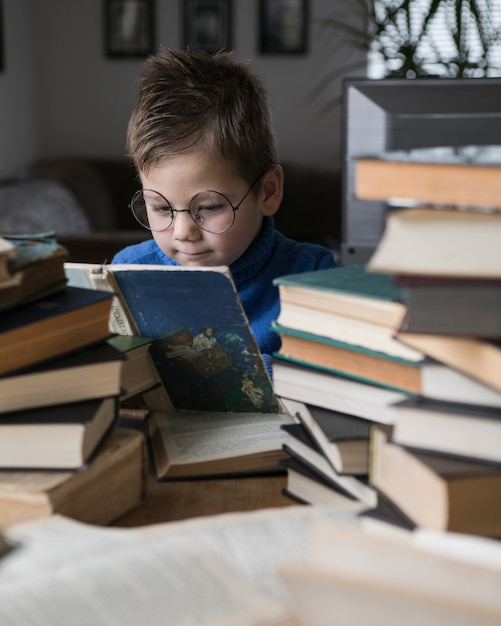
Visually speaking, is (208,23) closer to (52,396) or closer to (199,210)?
(199,210)

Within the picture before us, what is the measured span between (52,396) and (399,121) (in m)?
0.73

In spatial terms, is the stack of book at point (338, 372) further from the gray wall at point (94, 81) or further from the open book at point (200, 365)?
the gray wall at point (94, 81)

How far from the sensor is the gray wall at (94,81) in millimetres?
5156

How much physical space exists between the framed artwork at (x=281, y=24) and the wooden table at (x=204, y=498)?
14.9ft

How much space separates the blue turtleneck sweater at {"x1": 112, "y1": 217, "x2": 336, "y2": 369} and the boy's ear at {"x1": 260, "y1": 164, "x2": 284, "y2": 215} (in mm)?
44

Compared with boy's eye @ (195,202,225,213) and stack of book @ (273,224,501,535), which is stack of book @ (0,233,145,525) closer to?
stack of book @ (273,224,501,535)

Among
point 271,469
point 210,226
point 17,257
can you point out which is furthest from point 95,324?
point 210,226

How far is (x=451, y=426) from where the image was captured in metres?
0.71

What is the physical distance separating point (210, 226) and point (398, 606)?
97cm

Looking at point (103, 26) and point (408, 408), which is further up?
point (103, 26)

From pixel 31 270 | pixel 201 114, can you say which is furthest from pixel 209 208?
pixel 31 270

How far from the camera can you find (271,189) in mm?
1587

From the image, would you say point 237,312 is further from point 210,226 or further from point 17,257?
point 210,226

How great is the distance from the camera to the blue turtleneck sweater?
1555mm
